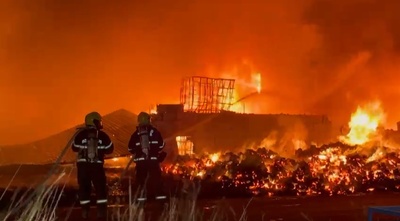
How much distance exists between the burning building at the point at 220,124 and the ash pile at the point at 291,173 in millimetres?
2432

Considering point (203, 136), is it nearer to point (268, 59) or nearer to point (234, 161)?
point (234, 161)

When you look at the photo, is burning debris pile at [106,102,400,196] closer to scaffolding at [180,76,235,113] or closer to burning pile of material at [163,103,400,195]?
burning pile of material at [163,103,400,195]

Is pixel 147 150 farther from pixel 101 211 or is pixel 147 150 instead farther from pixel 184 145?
pixel 184 145

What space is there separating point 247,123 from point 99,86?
1041 centimetres

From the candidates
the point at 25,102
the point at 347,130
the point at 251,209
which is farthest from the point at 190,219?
the point at 25,102

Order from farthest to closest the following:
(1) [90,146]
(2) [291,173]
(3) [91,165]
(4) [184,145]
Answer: (4) [184,145], (2) [291,173], (3) [91,165], (1) [90,146]

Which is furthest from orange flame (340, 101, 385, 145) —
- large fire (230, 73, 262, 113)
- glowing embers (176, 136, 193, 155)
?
large fire (230, 73, 262, 113)

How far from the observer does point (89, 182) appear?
11.5 metres

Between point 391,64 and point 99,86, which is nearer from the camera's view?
point 99,86

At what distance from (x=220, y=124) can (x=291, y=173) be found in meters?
5.14

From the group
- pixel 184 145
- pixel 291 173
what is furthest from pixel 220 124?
pixel 291 173

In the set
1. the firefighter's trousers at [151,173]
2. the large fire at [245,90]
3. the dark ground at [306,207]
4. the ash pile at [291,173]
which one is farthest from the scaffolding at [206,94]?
the firefighter's trousers at [151,173]

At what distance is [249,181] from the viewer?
18812 mm

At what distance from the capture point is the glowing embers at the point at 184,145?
22.5 meters
